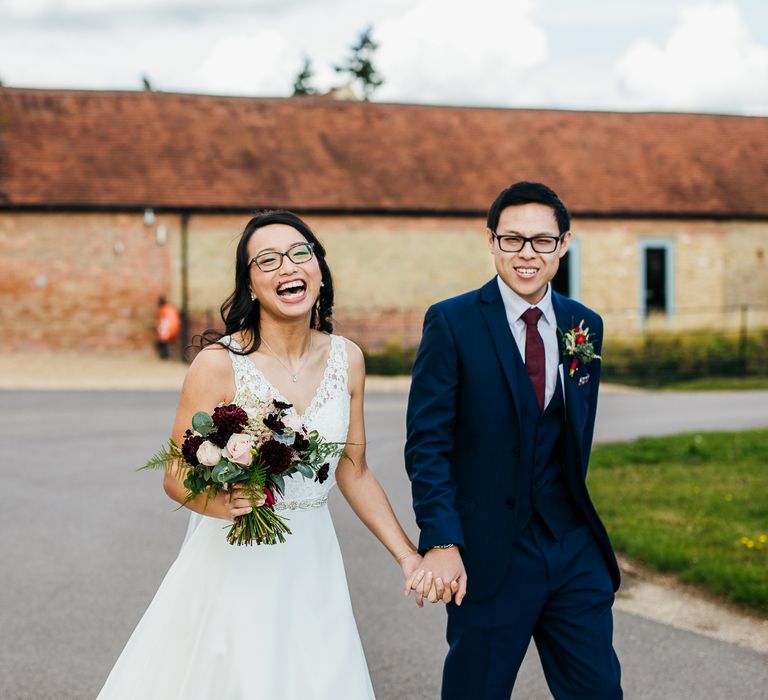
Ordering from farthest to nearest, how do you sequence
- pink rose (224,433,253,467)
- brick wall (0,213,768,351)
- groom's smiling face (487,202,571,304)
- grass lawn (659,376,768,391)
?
brick wall (0,213,768,351) → grass lawn (659,376,768,391) → groom's smiling face (487,202,571,304) → pink rose (224,433,253,467)

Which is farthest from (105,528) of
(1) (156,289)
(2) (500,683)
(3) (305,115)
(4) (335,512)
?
(3) (305,115)

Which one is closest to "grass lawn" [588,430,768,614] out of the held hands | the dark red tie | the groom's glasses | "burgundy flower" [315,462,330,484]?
the dark red tie

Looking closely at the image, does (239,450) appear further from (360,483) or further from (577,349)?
(577,349)

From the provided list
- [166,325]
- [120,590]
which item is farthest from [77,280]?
[120,590]

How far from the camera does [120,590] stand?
6691mm

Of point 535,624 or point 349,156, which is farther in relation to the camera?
point 349,156

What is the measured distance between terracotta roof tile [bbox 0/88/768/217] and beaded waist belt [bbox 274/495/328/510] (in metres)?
24.6

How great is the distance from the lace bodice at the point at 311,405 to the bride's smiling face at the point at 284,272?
24 centimetres

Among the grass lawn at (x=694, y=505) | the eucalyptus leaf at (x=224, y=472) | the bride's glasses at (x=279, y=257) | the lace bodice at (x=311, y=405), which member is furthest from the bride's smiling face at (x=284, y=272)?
the grass lawn at (x=694, y=505)

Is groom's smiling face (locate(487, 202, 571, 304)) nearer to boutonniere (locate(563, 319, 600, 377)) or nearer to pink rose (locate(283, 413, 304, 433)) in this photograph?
boutonniere (locate(563, 319, 600, 377))

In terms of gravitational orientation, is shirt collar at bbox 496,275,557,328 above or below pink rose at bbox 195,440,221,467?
above

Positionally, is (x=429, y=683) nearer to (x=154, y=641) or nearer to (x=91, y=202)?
(x=154, y=641)

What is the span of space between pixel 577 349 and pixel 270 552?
1.28 m

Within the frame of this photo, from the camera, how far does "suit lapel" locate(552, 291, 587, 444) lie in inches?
141
